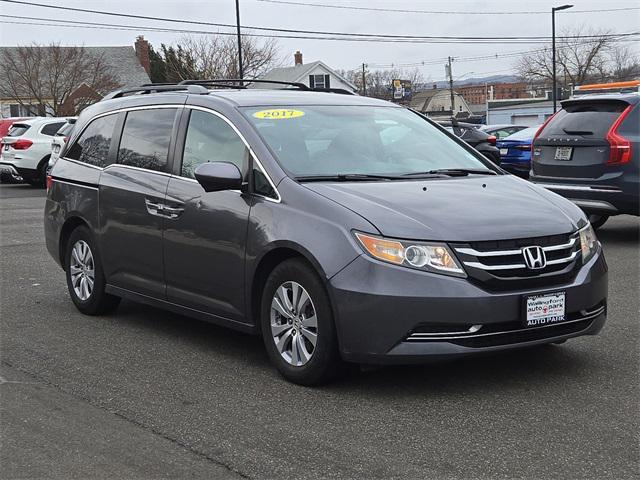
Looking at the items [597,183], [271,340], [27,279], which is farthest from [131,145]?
[597,183]

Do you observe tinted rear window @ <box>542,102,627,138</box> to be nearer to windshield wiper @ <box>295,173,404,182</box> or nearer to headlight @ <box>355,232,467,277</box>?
windshield wiper @ <box>295,173,404,182</box>

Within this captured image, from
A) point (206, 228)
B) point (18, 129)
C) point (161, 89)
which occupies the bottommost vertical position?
point (206, 228)

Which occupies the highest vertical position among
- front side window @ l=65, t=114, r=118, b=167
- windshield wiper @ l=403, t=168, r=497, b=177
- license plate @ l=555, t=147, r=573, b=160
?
front side window @ l=65, t=114, r=118, b=167

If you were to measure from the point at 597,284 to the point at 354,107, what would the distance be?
216cm

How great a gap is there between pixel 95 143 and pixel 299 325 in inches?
123

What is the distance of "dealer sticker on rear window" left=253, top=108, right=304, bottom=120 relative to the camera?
608cm

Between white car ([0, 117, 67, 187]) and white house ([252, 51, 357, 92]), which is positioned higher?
white house ([252, 51, 357, 92])

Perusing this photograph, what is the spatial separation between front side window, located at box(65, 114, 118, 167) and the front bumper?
3.11 m

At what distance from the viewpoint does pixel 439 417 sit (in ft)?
15.4

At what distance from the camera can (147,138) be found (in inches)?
269

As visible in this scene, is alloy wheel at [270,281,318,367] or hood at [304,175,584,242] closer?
hood at [304,175,584,242]

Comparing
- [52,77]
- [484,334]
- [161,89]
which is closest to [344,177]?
[484,334]

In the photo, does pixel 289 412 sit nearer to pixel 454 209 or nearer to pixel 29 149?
pixel 454 209

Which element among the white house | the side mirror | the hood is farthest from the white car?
the white house
